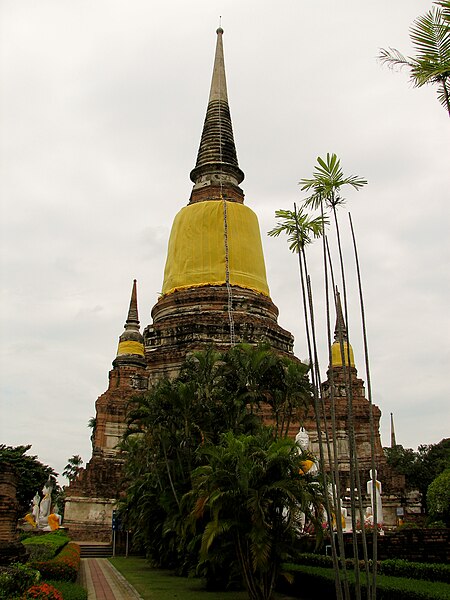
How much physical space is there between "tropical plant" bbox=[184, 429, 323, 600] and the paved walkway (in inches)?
120

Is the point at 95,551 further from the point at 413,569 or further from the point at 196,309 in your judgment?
the point at 413,569

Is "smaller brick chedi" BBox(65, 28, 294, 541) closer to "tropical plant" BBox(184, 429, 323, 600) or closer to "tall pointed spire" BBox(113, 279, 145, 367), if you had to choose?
"tall pointed spire" BBox(113, 279, 145, 367)

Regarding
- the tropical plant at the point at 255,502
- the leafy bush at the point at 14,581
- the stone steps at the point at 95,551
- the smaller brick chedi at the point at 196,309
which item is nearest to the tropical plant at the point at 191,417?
the tropical plant at the point at 255,502

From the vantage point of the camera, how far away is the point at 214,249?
3484cm

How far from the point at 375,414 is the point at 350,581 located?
72.2ft

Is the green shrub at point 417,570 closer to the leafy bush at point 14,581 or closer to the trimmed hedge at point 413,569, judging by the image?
the trimmed hedge at point 413,569

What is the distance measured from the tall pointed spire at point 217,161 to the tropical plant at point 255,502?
2721cm

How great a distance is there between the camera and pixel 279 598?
12.9m

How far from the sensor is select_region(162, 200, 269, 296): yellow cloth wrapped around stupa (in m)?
34.4

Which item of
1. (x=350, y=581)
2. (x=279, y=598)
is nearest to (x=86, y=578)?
(x=279, y=598)

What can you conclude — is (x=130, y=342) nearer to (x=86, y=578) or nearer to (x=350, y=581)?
(x=86, y=578)

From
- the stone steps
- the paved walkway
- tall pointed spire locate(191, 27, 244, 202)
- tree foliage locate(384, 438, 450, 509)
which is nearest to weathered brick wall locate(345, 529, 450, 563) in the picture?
the paved walkway

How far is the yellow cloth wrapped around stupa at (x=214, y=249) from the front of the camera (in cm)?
3444

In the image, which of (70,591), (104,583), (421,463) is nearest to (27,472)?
(421,463)
